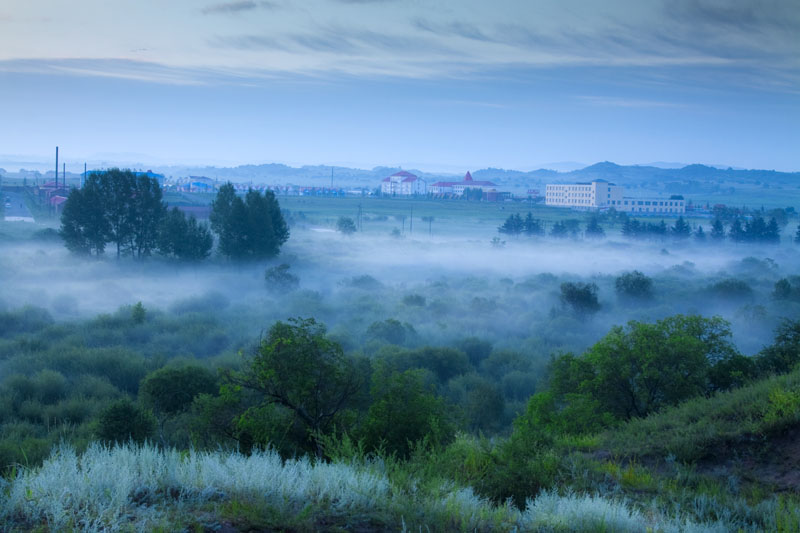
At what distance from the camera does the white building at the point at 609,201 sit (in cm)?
15512

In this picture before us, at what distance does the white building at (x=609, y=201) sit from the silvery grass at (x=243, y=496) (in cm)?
15356

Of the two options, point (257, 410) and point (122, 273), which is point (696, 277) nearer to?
point (122, 273)

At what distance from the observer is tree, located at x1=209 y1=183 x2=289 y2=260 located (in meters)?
56.3

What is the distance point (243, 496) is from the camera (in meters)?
6.39

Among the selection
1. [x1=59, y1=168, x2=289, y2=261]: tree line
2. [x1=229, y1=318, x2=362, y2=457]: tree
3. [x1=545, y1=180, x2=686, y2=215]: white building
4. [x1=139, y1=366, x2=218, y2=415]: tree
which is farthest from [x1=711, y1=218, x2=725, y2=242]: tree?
[x1=229, y1=318, x2=362, y2=457]: tree

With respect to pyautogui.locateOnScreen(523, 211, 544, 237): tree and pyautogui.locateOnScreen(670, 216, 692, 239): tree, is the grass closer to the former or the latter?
pyautogui.locateOnScreen(523, 211, 544, 237): tree

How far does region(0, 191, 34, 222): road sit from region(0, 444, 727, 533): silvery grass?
354 ft

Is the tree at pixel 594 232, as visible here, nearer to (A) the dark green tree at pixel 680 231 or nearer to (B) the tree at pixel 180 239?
(A) the dark green tree at pixel 680 231

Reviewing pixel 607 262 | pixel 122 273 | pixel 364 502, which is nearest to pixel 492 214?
pixel 607 262

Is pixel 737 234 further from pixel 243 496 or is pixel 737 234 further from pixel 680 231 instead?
pixel 243 496

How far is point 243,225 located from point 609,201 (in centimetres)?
12424

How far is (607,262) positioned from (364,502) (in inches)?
3072

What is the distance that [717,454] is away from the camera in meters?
11.3

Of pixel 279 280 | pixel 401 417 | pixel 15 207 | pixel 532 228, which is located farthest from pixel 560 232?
pixel 15 207
